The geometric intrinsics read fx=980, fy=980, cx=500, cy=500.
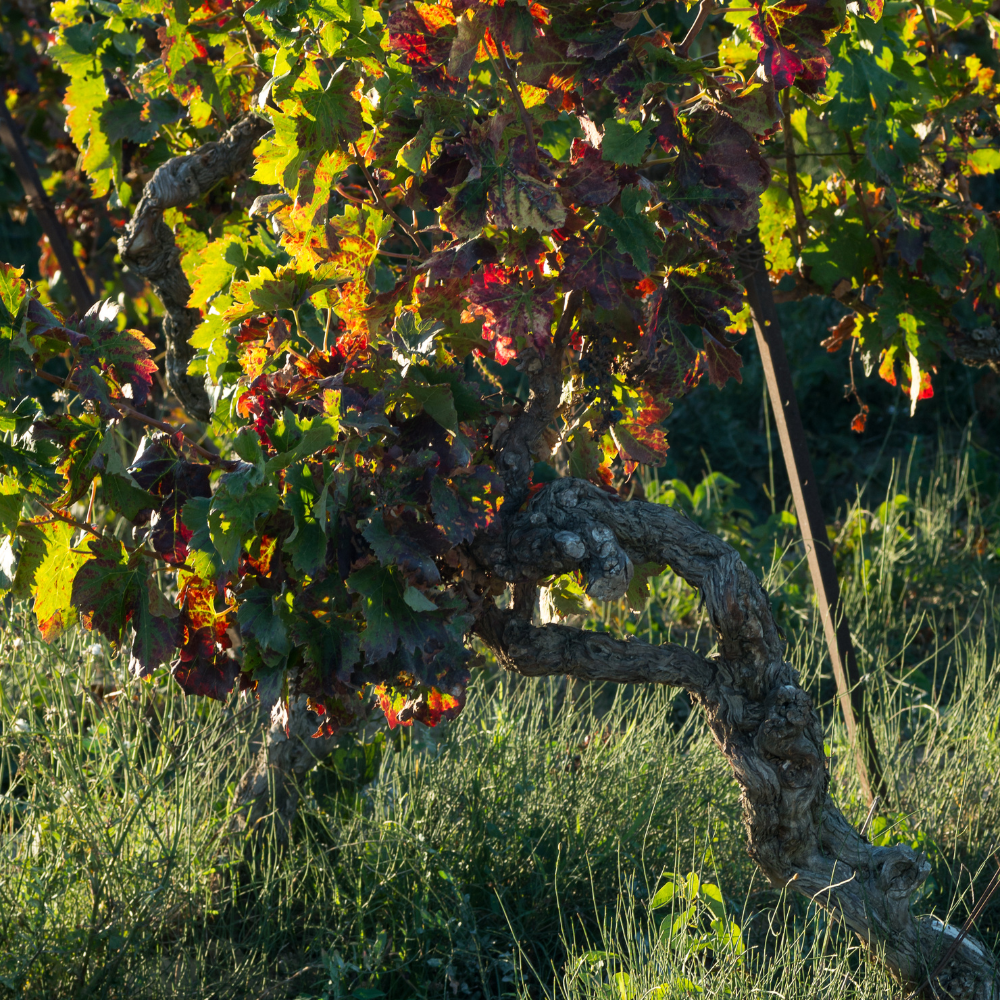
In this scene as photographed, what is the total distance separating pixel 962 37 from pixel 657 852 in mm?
3226

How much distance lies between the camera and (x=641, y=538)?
1644 millimetres

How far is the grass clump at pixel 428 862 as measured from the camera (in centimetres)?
193

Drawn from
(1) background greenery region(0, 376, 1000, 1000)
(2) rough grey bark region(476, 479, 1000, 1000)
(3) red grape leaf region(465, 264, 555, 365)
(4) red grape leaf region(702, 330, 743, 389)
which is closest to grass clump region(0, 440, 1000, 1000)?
(1) background greenery region(0, 376, 1000, 1000)

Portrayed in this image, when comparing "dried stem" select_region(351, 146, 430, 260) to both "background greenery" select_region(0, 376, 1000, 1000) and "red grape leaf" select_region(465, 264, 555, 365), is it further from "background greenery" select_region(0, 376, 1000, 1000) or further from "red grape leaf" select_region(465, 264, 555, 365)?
"background greenery" select_region(0, 376, 1000, 1000)

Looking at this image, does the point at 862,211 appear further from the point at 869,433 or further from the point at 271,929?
the point at 869,433

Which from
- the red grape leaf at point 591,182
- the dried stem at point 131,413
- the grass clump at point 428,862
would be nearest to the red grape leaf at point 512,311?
the red grape leaf at point 591,182

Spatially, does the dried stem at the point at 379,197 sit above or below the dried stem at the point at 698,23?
below

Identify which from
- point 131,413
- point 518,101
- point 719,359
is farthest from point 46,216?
point 719,359

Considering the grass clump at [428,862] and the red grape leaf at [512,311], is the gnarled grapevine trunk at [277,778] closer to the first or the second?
the grass clump at [428,862]

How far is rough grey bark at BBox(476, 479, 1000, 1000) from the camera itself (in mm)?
1604

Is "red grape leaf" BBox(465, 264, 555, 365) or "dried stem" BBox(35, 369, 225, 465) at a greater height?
"red grape leaf" BBox(465, 264, 555, 365)

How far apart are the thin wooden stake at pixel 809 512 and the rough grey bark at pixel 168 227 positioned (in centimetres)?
124

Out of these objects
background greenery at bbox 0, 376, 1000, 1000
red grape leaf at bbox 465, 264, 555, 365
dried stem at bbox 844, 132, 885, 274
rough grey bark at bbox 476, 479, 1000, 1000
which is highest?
dried stem at bbox 844, 132, 885, 274

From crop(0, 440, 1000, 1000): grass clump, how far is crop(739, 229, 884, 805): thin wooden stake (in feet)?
0.26
